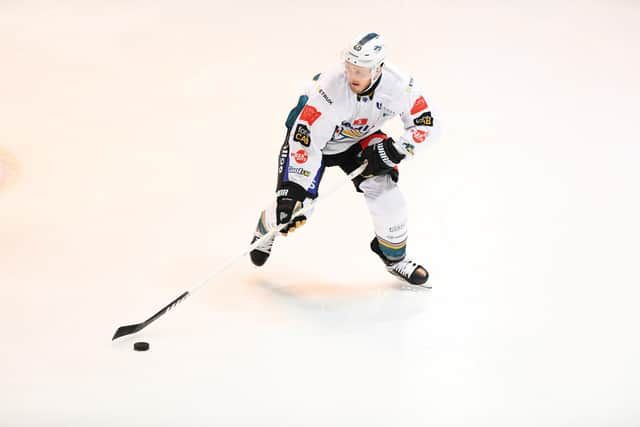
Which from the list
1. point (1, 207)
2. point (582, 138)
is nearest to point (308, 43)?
point (582, 138)

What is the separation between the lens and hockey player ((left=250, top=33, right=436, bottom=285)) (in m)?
3.62

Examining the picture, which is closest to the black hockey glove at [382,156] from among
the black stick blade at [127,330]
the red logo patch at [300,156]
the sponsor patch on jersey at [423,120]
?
the sponsor patch on jersey at [423,120]

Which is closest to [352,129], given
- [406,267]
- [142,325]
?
[406,267]

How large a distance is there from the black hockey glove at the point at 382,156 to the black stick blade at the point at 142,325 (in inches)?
36.2

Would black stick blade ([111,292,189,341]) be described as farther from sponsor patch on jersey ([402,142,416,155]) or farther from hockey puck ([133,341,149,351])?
sponsor patch on jersey ([402,142,416,155])

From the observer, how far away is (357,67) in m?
3.49

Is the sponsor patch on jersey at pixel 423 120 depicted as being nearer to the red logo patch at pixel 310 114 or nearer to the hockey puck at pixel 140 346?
the red logo patch at pixel 310 114

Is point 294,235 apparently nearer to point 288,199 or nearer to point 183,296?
point 288,199

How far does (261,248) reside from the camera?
163 inches

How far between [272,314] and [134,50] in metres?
3.42

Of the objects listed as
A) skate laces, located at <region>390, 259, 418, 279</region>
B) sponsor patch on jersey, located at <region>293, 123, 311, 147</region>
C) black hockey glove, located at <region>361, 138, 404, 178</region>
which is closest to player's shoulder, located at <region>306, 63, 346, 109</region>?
sponsor patch on jersey, located at <region>293, 123, 311, 147</region>

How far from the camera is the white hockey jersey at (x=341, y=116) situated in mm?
3650

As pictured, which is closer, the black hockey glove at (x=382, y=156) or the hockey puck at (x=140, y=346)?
the hockey puck at (x=140, y=346)

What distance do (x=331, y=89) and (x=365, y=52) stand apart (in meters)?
0.25
